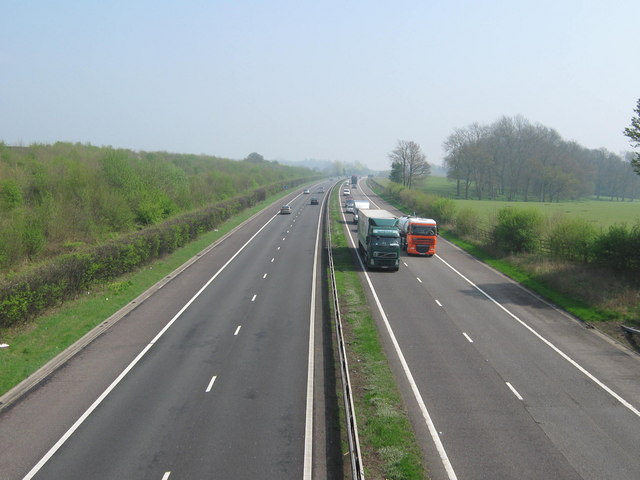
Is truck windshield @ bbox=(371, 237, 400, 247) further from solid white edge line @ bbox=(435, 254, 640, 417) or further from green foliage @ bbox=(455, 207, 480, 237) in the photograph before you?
green foliage @ bbox=(455, 207, 480, 237)

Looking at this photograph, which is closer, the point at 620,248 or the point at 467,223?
the point at 620,248

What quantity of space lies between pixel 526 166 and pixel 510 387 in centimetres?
10300

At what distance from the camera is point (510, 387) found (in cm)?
1523

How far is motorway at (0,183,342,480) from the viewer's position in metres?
10.8

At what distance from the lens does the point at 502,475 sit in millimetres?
10438

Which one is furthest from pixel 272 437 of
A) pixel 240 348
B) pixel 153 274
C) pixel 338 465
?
pixel 153 274

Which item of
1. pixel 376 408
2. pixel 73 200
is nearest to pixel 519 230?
pixel 376 408

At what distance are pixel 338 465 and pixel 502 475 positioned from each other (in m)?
3.62

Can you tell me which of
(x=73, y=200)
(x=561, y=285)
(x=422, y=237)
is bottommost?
(x=561, y=285)

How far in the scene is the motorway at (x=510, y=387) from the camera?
11.2 m

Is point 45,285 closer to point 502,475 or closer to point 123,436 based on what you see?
point 123,436

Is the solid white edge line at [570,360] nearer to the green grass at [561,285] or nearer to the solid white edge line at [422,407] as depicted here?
the green grass at [561,285]

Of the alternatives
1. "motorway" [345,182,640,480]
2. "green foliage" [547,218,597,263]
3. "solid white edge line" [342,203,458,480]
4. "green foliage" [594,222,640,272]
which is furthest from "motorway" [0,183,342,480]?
"green foliage" [547,218,597,263]

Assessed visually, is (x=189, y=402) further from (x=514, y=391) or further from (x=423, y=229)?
(x=423, y=229)
